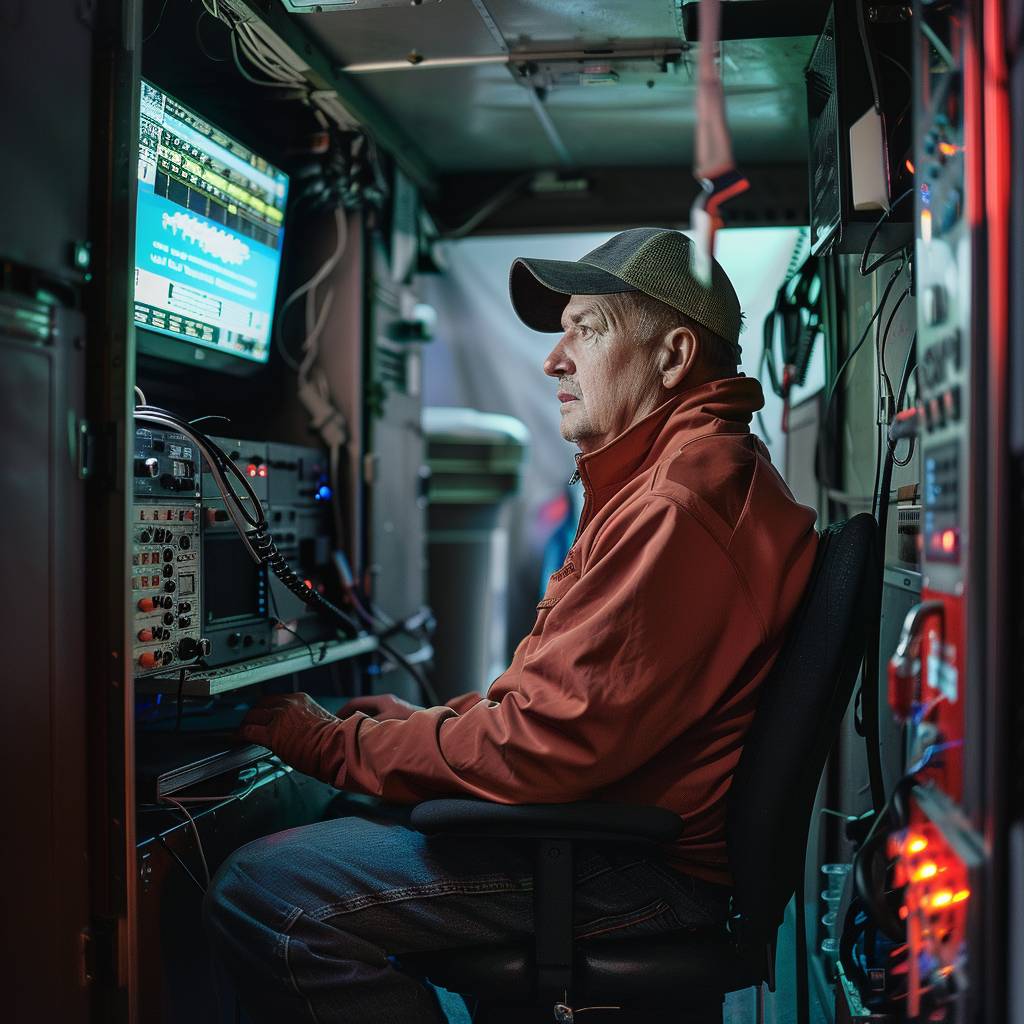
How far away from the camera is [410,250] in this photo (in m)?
2.98

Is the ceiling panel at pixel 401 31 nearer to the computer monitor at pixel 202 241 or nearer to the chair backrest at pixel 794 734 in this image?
the computer monitor at pixel 202 241

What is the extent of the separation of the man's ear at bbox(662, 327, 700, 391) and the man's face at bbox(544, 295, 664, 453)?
0.09 ft

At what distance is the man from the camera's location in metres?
1.35

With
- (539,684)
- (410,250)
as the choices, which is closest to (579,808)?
(539,684)

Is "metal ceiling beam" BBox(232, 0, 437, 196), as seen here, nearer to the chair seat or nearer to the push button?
the push button

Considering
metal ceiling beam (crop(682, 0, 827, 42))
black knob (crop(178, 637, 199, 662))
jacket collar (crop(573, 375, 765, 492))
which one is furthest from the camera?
metal ceiling beam (crop(682, 0, 827, 42))

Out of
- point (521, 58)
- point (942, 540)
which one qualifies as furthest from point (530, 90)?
point (942, 540)

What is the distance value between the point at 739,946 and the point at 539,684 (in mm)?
442

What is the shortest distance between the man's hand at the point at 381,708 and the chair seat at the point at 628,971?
1.65ft

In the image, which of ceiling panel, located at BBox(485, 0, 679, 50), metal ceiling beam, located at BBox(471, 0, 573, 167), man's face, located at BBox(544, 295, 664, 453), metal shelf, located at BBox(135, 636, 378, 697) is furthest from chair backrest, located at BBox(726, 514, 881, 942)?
metal ceiling beam, located at BBox(471, 0, 573, 167)

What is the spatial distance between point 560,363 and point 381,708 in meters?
0.71

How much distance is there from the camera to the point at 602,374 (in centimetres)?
176

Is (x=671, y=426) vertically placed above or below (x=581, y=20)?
below

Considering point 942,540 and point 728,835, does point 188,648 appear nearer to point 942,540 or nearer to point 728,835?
point 728,835
